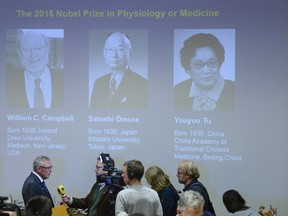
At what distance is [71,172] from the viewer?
642 cm

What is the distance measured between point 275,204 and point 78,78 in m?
2.79

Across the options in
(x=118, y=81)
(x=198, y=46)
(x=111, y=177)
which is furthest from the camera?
(x=118, y=81)

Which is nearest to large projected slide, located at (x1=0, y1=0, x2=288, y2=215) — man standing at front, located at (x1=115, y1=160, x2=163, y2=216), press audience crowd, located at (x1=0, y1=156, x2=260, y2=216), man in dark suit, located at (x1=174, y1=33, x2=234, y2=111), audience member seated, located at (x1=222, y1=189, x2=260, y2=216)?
man in dark suit, located at (x1=174, y1=33, x2=234, y2=111)

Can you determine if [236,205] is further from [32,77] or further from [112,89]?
[32,77]

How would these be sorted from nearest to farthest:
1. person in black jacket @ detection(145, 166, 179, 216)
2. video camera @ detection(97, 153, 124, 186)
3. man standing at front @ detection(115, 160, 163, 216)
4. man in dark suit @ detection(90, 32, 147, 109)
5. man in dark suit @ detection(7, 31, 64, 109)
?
man standing at front @ detection(115, 160, 163, 216) → video camera @ detection(97, 153, 124, 186) → person in black jacket @ detection(145, 166, 179, 216) → man in dark suit @ detection(90, 32, 147, 109) → man in dark suit @ detection(7, 31, 64, 109)

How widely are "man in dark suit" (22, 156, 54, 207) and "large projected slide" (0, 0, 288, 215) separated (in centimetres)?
100

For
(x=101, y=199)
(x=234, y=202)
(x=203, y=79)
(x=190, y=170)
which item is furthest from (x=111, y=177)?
(x=203, y=79)

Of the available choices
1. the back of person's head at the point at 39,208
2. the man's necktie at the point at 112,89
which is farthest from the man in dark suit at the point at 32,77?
the back of person's head at the point at 39,208

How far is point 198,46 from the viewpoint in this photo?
623 centimetres

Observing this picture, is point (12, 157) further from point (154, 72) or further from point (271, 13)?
point (271, 13)

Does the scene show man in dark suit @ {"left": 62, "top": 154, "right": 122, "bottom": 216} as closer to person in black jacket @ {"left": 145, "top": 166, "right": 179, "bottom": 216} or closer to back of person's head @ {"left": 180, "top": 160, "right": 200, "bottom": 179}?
person in black jacket @ {"left": 145, "top": 166, "right": 179, "bottom": 216}

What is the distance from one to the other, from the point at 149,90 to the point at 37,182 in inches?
70.7

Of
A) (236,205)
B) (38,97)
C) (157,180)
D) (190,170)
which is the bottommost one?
(236,205)

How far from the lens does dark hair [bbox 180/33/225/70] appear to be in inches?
243
